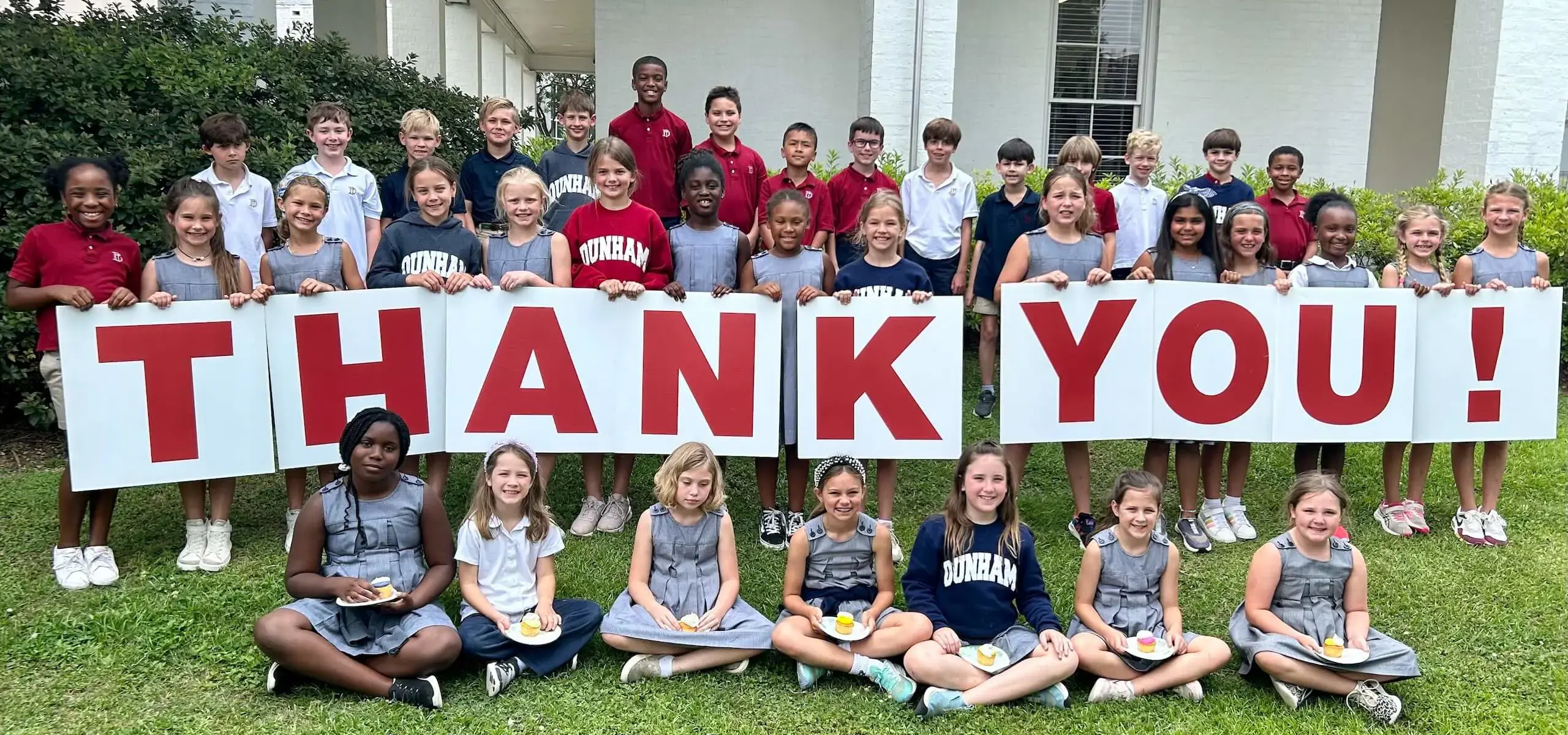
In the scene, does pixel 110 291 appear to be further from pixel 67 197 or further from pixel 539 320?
pixel 539 320

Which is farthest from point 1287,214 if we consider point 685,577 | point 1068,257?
point 685,577

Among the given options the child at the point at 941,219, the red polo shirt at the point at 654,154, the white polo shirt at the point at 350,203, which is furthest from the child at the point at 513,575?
the child at the point at 941,219

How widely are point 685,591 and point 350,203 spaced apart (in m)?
3.28

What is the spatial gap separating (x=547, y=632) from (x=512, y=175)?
2322 millimetres

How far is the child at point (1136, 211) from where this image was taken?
23.6ft

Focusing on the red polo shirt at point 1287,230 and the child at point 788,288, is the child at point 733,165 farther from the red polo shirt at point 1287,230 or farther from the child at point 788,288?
the red polo shirt at point 1287,230

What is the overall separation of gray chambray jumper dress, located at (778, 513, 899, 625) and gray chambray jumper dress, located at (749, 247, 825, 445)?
1147mm

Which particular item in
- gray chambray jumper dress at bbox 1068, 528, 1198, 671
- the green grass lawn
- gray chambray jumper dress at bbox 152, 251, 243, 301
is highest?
gray chambray jumper dress at bbox 152, 251, 243, 301

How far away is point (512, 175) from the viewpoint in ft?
17.7

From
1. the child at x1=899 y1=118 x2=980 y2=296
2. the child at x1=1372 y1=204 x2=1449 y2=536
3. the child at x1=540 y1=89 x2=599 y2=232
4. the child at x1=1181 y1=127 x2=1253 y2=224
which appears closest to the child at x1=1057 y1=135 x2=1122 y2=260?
the child at x1=1181 y1=127 x2=1253 y2=224

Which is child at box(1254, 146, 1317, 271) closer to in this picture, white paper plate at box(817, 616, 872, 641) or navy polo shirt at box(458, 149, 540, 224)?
white paper plate at box(817, 616, 872, 641)

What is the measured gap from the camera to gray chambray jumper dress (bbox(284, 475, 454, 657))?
3.96 meters

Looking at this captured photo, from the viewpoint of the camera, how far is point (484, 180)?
6598 millimetres

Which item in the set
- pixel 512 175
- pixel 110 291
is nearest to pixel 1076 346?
pixel 512 175
